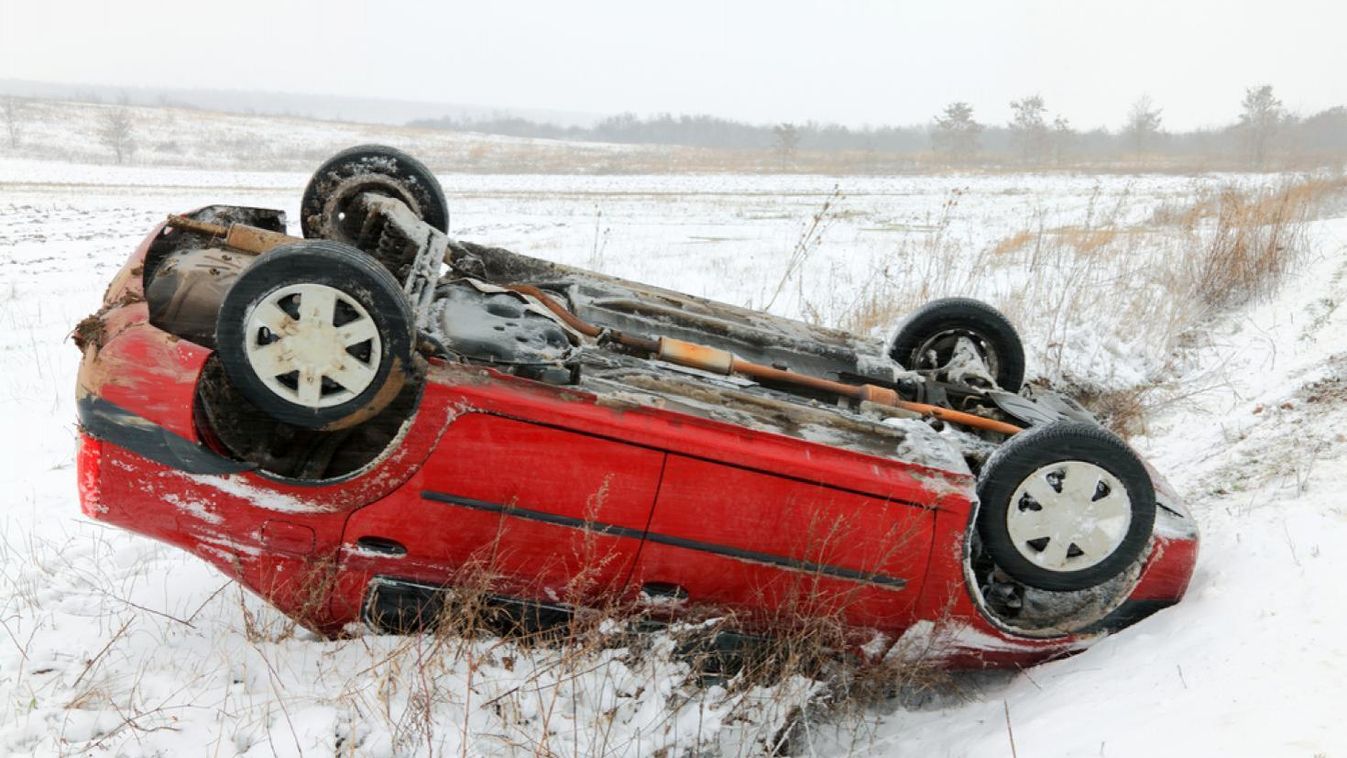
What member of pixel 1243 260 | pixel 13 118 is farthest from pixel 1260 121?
pixel 13 118

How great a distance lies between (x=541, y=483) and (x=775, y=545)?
77 centimetres

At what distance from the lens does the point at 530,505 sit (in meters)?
2.54

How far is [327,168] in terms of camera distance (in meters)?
3.95

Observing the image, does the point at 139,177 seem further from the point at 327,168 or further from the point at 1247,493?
the point at 1247,493

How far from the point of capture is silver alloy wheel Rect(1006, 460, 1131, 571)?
2748mm

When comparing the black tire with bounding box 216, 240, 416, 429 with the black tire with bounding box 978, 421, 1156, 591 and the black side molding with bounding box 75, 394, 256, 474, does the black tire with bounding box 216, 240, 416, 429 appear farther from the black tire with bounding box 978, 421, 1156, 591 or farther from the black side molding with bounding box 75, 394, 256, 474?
the black tire with bounding box 978, 421, 1156, 591

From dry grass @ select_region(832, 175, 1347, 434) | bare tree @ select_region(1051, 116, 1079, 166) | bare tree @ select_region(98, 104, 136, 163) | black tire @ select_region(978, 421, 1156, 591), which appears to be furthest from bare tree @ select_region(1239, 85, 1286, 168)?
bare tree @ select_region(98, 104, 136, 163)

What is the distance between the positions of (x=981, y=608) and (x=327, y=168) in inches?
136

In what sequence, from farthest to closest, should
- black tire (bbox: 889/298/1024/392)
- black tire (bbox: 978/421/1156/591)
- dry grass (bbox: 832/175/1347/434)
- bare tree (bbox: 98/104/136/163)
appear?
bare tree (bbox: 98/104/136/163) < dry grass (bbox: 832/175/1347/434) < black tire (bbox: 889/298/1024/392) < black tire (bbox: 978/421/1156/591)

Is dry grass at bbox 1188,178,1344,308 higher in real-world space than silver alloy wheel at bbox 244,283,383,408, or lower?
higher

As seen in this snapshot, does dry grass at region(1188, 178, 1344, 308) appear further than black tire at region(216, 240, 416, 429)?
Yes

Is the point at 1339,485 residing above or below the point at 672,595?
above

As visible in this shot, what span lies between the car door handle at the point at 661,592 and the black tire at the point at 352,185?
2206 mm

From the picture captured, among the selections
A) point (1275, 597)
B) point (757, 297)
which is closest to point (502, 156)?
point (757, 297)
